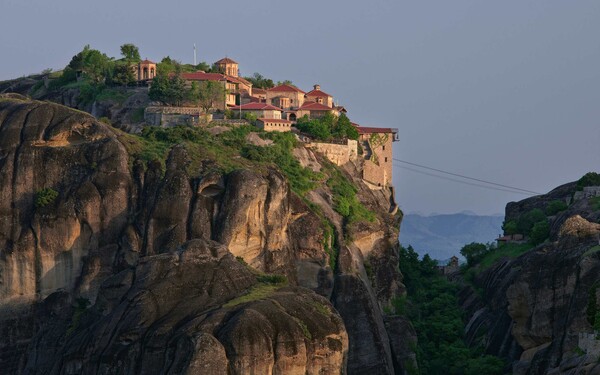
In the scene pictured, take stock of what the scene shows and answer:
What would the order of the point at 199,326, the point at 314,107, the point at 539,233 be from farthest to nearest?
the point at 314,107, the point at 539,233, the point at 199,326

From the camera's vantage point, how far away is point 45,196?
121m

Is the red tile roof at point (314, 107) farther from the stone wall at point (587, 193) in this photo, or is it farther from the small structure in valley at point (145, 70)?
the stone wall at point (587, 193)

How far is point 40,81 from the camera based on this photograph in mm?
157875

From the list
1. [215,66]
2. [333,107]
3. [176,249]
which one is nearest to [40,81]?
[215,66]

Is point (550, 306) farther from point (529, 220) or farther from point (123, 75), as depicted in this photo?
point (123, 75)

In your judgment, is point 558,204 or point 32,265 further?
point 558,204

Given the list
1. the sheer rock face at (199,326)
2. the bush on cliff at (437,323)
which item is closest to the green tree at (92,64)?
Result: the bush on cliff at (437,323)

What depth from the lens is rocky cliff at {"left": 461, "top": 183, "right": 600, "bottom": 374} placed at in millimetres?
107000

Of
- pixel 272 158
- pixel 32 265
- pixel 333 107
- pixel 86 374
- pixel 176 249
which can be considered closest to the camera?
pixel 86 374

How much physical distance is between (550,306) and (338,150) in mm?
32150

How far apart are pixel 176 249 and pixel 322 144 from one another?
103 feet

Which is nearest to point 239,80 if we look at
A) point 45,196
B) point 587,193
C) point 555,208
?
point 555,208

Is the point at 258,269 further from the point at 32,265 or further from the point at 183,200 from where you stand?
the point at 32,265

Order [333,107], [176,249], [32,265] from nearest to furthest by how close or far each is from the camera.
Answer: [176,249] → [32,265] → [333,107]
